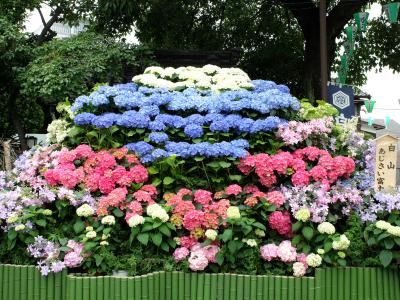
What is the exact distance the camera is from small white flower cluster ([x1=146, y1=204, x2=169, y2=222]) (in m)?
4.27

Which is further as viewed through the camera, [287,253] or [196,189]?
[196,189]

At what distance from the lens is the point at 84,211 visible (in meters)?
4.41

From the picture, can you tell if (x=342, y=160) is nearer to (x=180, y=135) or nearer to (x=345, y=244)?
(x=345, y=244)

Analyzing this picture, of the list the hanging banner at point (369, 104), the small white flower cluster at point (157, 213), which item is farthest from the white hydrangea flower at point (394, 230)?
the hanging banner at point (369, 104)

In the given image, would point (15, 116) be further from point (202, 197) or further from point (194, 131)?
point (202, 197)

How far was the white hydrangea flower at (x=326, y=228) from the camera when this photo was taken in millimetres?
4254

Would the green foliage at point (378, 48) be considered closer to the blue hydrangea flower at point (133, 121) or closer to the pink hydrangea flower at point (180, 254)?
the blue hydrangea flower at point (133, 121)

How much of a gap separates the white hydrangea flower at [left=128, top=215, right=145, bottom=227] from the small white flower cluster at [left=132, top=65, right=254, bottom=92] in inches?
81.4

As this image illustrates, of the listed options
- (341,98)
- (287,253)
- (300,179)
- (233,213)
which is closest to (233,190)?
(233,213)

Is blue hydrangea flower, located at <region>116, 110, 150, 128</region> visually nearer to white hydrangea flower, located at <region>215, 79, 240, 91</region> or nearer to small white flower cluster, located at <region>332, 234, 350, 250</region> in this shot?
white hydrangea flower, located at <region>215, 79, 240, 91</region>

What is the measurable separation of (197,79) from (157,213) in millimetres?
2359

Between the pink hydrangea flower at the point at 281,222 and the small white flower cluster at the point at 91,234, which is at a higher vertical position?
the pink hydrangea flower at the point at 281,222

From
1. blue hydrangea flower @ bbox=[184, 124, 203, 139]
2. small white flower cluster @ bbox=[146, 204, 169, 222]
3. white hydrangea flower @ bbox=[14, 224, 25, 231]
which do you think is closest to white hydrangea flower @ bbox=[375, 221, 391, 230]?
small white flower cluster @ bbox=[146, 204, 169, 222]

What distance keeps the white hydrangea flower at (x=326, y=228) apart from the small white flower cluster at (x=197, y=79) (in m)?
2.08
